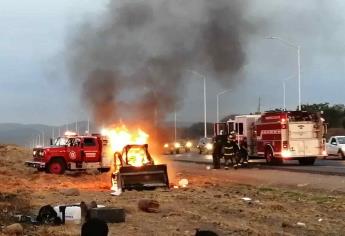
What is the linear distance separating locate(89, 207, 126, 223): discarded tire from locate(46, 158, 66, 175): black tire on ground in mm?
17188

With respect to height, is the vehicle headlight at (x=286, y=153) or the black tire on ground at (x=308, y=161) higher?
the vehicle headlight at (x=286, y=153)

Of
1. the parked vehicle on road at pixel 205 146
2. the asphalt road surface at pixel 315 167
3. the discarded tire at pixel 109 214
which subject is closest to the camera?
the discarded tire at pixel 109 214

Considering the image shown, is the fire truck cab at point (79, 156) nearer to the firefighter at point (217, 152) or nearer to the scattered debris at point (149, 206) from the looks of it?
the firefighter at point (217, 152)

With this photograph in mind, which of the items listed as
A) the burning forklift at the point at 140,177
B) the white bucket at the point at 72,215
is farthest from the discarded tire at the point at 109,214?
the burning forklift at the point at 140,177

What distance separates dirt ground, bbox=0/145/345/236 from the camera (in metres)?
11.3

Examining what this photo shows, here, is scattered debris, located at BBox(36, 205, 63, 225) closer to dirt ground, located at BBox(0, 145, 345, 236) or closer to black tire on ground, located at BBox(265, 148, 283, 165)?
dirt ground, located at BBox(0, 145, 345, 236)

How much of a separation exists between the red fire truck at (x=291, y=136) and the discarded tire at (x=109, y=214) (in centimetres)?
2238

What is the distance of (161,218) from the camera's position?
12.8m

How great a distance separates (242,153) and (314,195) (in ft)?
49.1

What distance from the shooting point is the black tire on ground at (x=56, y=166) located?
28797mm

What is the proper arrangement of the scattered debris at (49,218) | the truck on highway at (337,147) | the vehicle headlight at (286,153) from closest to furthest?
the scattered debris at (49,218)
the vehicle headlight at (286,153)
the truck on highway at (337,147)

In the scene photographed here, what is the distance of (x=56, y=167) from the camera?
95.0 ft

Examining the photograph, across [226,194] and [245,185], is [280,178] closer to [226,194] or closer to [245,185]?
[245,185]

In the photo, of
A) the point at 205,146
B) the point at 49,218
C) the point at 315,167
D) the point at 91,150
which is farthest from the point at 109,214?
the point at 205,146
